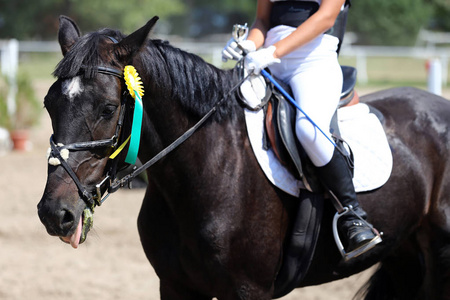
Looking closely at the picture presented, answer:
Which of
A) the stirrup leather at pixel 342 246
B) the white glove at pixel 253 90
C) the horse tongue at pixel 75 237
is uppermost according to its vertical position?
the white glove at pixel 253 90

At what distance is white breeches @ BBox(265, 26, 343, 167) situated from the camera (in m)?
3.10

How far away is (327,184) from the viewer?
3.17 meters

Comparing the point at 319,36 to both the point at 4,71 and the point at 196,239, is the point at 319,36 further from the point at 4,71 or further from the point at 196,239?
the point at 4,71

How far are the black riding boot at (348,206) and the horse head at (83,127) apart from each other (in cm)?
107

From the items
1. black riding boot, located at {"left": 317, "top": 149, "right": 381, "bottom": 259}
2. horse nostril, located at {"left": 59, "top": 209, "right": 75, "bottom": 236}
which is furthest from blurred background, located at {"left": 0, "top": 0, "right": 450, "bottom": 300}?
black riding boot, located at {"left": 317, "top": 149, "right": 381, "bottom": 259}

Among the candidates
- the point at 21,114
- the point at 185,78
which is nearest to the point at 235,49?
the point at 185,78

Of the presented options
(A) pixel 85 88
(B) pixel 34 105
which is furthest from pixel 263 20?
(B) pixel 34 105

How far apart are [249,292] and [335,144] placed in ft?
2.74

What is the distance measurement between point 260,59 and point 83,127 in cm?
96

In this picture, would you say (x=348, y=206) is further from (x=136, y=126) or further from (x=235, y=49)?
(x=136, y=126)

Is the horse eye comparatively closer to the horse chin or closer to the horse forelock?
the horse forelock

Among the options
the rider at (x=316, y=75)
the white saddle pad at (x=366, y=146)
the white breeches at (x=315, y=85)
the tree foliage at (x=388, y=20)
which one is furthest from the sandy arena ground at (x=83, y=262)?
the tree foliage at (x=388, y=20)

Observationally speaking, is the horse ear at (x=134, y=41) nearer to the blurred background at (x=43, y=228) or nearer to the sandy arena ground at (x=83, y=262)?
Result: the blurred background at (x=43, y=228)

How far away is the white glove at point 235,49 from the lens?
3203mm
